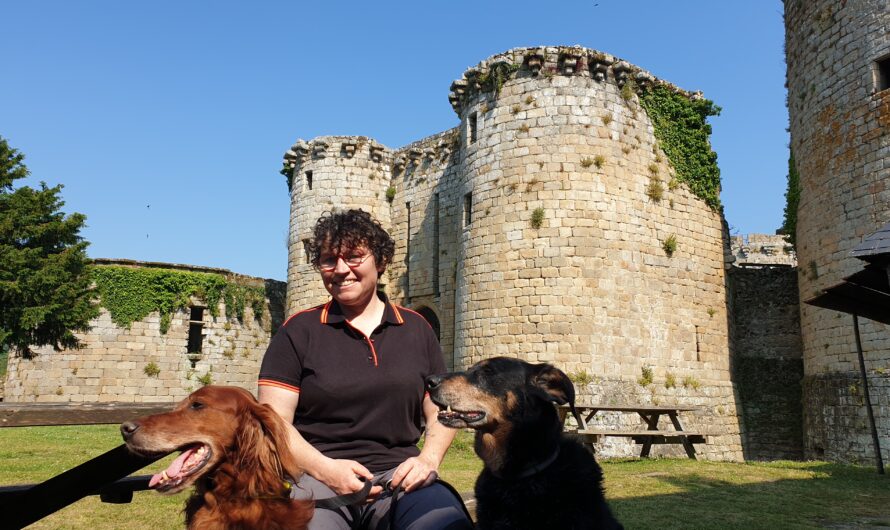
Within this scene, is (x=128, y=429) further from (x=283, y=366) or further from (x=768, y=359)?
(x=768, y=359)

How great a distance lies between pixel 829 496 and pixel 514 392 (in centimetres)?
657

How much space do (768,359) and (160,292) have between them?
2059cm

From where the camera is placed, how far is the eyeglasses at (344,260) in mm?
3715

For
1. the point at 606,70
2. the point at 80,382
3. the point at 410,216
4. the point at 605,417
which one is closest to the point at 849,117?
the point at 606,70

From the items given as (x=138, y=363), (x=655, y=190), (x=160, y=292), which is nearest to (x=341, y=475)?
(x=655, y=190)

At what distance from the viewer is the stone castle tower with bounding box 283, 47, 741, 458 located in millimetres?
14492

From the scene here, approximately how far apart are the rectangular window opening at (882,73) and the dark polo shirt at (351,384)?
13184 millimetres

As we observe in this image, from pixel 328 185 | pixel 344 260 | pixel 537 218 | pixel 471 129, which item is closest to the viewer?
pixel 344 260

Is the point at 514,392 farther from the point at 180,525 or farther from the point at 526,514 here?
the point at 180,525

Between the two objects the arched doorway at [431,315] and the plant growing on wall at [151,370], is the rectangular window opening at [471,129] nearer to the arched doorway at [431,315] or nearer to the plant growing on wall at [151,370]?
the arched doorway at [431,315]

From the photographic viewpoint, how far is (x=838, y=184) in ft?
45.3

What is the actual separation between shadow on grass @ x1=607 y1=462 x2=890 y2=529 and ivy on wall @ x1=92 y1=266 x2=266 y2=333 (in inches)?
771

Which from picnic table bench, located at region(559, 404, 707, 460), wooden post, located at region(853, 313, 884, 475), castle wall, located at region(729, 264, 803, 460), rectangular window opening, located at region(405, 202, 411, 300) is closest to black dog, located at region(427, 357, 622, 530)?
picnic table bench, located at region(559, 404, 707, 460)

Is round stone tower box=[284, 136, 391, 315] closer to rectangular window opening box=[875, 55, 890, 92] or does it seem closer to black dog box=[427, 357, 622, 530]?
rectangular window opening box=[875, 55, 890, 92]
